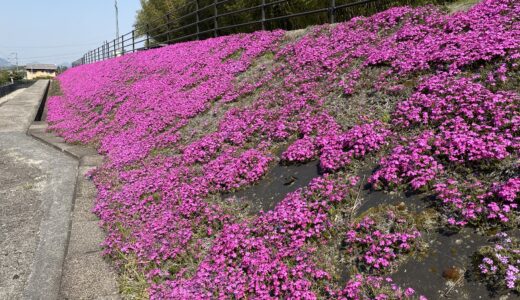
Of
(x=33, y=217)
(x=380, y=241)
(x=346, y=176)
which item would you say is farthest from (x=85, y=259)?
(x=380, y=241)

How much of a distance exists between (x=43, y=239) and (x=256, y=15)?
1681 cm

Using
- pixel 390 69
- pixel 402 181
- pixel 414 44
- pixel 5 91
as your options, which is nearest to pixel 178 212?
pixel 402 181

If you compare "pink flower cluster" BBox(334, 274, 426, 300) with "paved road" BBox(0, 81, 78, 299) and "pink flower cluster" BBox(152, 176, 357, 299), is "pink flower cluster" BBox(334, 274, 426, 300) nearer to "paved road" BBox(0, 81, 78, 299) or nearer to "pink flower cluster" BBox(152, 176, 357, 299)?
"pink flower cluster" BBox(152, 176, 357, 299)

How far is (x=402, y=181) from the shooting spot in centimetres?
505

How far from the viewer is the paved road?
561 cm

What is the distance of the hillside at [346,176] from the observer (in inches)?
162

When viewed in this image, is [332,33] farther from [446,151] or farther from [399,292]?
[399,292]

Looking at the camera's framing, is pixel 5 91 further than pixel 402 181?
Yes

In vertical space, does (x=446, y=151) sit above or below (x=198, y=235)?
above

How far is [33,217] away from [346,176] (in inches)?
261

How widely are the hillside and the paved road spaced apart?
88 cm

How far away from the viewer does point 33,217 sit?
7.88m

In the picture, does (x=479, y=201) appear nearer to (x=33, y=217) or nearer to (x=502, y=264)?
(x=502, y=264)

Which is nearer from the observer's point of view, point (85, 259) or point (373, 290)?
point (373, 290)
